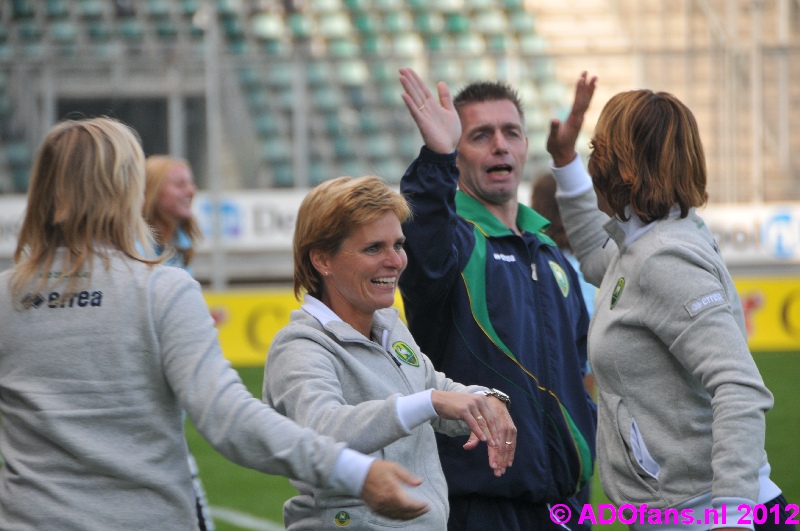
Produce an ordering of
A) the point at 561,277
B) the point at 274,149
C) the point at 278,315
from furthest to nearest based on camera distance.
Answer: the point at 274,149 → the point at 278,315 → the point at 561,277

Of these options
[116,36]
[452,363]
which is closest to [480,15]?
[116,36]

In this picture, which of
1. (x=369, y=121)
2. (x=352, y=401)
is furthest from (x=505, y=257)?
(x=369, y=121)

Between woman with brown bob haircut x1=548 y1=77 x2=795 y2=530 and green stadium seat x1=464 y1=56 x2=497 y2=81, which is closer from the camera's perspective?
woman with brown bob haircut x1=548 y1=77 x2=795 y2=530

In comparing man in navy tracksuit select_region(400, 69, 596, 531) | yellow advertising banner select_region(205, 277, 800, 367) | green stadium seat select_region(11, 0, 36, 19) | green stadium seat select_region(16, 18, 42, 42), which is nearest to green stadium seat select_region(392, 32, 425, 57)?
green stadium seat select_region(16, 18, 42, 42)

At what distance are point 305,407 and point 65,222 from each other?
0.64 metres

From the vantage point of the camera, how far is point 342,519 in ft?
7.78

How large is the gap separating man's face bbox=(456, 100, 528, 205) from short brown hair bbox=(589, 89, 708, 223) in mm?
764

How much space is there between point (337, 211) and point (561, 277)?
1.05 meters

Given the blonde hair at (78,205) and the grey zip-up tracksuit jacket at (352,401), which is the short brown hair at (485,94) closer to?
the grey zip-up tracksuit jacket at (352,401)

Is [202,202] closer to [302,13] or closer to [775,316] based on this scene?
[302,13]

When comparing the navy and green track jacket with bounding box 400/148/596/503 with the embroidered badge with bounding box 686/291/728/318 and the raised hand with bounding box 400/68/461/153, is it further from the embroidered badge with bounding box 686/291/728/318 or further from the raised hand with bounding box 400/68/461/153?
the embroidered badge with bounding box 686/291/728/318

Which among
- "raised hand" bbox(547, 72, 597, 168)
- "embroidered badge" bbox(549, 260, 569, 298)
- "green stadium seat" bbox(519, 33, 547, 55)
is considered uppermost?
"green stadium seat" bbox(519, 33, 547, 55)

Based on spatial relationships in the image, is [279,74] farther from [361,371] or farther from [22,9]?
[361,371]

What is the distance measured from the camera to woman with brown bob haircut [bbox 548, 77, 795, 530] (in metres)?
2.30
